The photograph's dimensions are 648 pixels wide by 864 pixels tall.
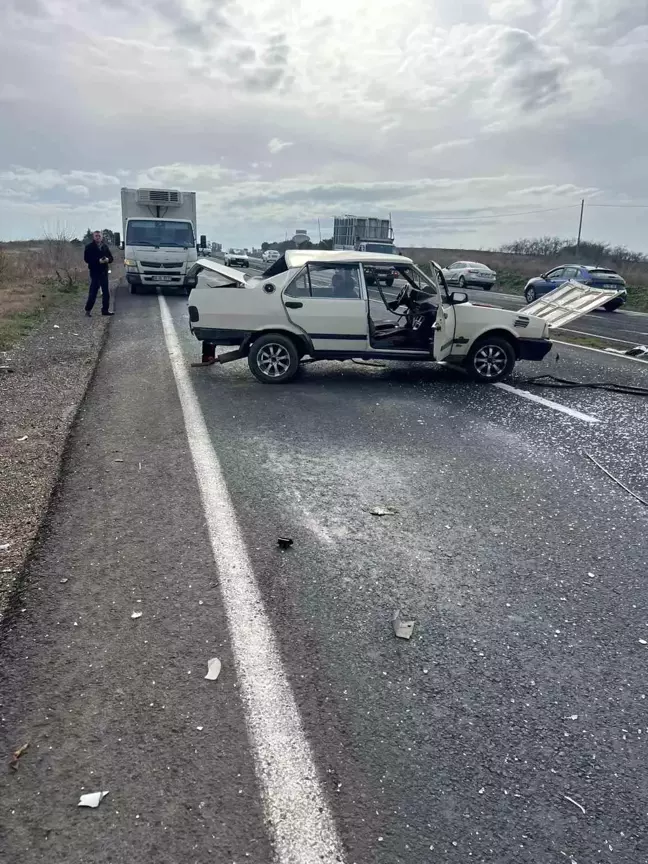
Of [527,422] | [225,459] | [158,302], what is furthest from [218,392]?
[158,302]

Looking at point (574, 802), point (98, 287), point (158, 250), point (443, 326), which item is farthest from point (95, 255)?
point (574, 802)

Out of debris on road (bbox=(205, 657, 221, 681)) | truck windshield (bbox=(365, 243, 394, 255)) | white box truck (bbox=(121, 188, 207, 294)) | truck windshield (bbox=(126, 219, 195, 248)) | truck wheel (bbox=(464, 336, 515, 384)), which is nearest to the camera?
debris on road (bbox=(205, 657, 221, 681))

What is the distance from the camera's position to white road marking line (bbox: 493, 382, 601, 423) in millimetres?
7508

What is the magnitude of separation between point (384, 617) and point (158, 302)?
1758 cm

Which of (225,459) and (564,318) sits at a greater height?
(564,318)

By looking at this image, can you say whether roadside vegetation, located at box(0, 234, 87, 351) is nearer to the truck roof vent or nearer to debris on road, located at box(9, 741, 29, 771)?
the truck roof vent

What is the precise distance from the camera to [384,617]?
3336 mm

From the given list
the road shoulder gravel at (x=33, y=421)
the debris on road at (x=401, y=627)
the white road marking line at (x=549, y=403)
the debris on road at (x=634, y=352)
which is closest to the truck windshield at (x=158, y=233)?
the road shoulder gravel at (x=33, y=421)

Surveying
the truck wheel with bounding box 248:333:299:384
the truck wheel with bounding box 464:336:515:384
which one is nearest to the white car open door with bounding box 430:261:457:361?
the truck wheel with bounding box 464:336:515:384

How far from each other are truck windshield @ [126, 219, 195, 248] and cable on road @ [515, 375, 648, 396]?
1412 centimetres

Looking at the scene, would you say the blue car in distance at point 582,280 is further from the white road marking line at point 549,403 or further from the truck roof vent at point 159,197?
the white road marking line at point 549,403

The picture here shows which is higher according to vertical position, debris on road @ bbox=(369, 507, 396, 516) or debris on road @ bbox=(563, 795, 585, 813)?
debris on road @ bbox=(369, 507, 396, 516)

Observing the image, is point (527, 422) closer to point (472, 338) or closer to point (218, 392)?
point (472, 338)

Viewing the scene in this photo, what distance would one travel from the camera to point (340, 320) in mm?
8672
